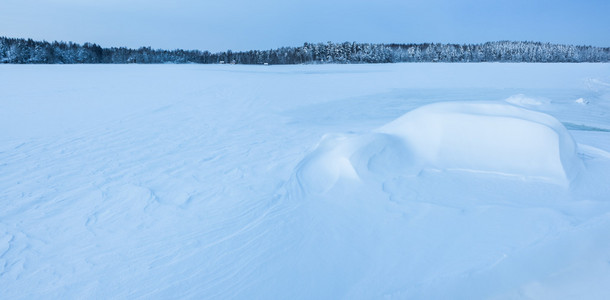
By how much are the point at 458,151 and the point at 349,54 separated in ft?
194

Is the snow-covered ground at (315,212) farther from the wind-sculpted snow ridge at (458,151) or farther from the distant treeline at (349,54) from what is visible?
the distant treeline at (349,54)

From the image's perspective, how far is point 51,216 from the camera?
2961 mm

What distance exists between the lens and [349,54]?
60.5 meters

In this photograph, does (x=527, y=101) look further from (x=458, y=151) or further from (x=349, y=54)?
(x=349, y=54)

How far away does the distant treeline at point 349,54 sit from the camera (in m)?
58.3

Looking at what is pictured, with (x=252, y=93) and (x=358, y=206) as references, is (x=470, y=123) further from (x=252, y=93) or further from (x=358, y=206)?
(x=252, y=93)

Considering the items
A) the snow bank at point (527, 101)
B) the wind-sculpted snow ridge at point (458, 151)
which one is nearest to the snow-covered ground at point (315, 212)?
the wind-sculpted snow ridge at point (458, 151)

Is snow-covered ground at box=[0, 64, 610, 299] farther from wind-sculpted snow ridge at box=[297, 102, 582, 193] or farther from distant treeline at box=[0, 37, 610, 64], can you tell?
distant treeline at box=[0, 37, 610, 64]

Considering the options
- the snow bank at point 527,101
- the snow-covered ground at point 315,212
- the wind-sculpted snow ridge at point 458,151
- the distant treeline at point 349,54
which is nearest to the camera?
the snow-covered ground at point 315,212

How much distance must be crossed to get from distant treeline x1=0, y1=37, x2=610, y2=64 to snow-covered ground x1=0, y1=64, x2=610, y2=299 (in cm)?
5607

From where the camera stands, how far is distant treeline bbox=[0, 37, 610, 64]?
58.3 meters

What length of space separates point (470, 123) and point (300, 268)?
279 cm

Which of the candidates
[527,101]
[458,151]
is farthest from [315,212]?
[527,101]

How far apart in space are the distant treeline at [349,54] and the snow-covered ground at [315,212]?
5607 cm
